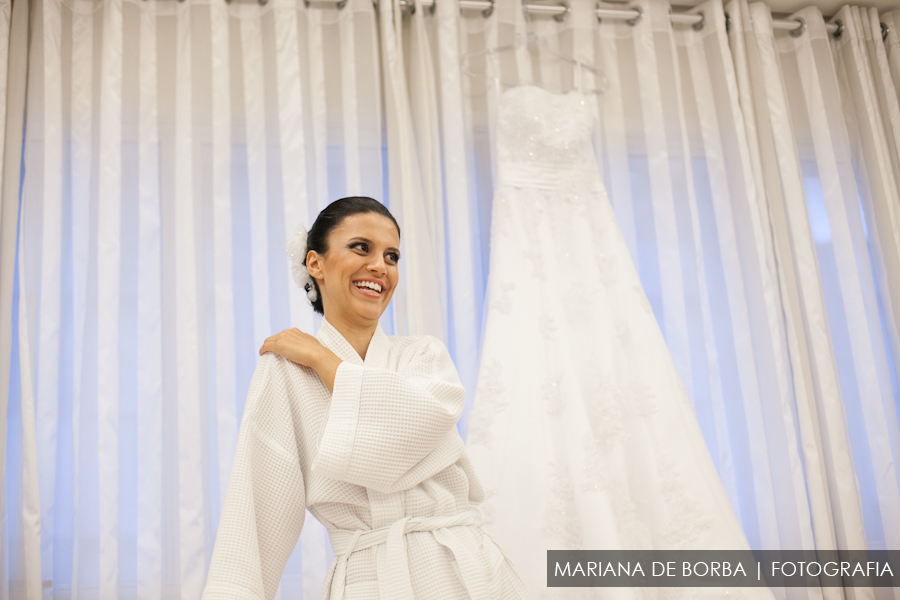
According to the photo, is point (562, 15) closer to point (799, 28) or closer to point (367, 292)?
point (799, 28)

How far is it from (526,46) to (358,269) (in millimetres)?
1526

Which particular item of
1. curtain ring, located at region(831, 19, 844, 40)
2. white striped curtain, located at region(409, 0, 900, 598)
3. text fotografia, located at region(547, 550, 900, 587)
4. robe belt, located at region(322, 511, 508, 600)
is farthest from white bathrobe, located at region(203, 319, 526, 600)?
curtain ring, located at region(831, 19, 844, 40)

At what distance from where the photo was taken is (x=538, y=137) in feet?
7.39

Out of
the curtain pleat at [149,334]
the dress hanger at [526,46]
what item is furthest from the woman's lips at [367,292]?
the dress hanger at [526,46]

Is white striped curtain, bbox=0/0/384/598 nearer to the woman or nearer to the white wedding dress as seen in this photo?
the white wedding dress

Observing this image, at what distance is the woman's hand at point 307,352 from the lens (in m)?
1.15

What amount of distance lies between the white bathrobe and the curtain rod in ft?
5.49

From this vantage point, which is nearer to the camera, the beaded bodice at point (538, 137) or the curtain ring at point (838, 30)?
the beaded bodice at point (538, 137)

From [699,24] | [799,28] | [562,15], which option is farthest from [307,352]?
[799,28]

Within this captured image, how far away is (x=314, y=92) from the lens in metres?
2.31

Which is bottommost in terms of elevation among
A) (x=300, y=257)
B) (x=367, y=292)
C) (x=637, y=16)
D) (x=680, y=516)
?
(x=680, y=516)

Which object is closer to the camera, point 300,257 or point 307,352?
point 307,352

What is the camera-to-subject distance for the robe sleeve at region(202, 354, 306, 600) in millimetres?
1032

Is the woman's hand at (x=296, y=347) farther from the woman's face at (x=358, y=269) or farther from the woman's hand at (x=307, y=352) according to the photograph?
the woman's face at (x=358, y=269)
